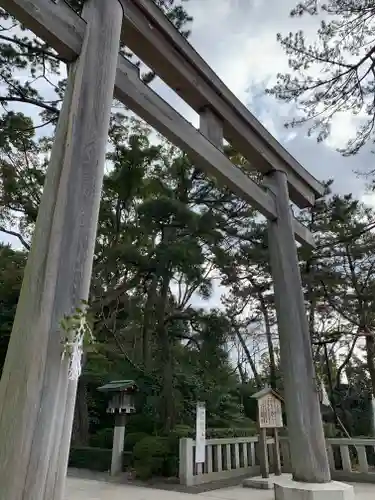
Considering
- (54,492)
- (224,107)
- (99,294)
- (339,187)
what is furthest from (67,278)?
(339,187)

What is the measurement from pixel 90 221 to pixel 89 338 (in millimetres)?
536

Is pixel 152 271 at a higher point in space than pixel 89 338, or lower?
higher

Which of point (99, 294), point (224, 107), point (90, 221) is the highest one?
Answer: point (224, 107)

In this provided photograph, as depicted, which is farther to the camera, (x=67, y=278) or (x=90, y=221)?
(x=90, y=221)

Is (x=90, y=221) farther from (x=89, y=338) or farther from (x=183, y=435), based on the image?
(x=183, y=435)

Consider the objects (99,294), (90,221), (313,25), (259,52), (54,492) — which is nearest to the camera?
(54,492)

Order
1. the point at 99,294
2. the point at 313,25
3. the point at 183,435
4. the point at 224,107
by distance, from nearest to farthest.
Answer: the point at 224,107 → the point at 313,25 → the point at 183,435 → the point at 99,294

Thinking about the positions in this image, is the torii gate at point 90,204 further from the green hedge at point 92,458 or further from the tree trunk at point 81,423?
the tree trunk at point 81,423

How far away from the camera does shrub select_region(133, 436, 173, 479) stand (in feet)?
16.8

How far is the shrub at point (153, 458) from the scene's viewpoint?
511 centimetres

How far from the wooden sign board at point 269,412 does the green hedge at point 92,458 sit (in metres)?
2.31

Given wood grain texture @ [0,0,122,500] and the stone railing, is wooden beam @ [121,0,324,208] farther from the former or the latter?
the stone railing

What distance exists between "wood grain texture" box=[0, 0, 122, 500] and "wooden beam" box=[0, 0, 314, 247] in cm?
13

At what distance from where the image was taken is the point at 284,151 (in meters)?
3.85
